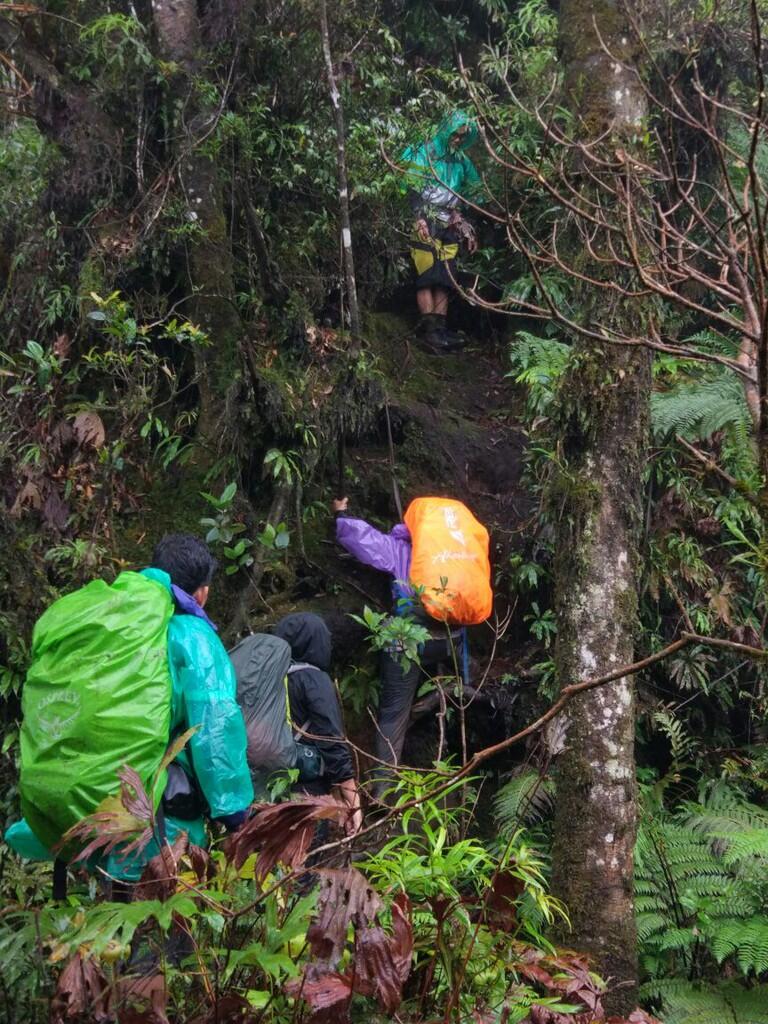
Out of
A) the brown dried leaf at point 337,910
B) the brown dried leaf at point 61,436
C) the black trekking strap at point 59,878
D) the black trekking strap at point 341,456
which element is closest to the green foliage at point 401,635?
the black trekking strap at point 341,456

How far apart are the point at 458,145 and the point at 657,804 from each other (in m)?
5.92

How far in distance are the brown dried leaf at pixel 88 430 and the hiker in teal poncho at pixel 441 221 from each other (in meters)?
3.34

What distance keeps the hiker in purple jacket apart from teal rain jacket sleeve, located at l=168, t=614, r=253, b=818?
2.43 meters

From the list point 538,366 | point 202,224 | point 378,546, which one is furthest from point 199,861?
point 202,224

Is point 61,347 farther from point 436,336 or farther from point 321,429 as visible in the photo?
point 436,336

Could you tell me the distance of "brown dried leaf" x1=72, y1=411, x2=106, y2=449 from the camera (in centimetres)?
613

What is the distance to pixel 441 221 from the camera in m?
8.26

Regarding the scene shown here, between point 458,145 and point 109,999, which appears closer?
point 109,999

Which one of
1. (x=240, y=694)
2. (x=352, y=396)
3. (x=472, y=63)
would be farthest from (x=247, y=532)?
(x=472, y=63)

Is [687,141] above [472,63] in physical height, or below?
below

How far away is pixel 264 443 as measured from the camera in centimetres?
637

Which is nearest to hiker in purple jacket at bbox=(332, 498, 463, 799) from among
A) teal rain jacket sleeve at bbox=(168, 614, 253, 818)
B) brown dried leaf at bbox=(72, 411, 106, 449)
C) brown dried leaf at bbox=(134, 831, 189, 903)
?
brown dried leaf at bbox=(72, 411, 106, 449)

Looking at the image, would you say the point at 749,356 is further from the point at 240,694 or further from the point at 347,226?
the point at 347,226

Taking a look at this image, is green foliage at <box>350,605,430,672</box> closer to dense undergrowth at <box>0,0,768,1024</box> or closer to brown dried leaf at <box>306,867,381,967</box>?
dense undergrowth at <box>0,0,768,1024</box>
